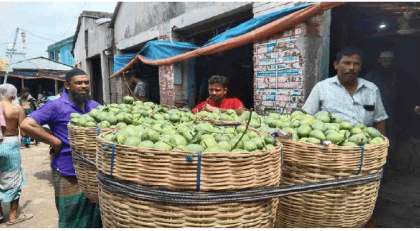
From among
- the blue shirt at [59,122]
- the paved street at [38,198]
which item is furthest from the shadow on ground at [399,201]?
the paved street at [38,198]

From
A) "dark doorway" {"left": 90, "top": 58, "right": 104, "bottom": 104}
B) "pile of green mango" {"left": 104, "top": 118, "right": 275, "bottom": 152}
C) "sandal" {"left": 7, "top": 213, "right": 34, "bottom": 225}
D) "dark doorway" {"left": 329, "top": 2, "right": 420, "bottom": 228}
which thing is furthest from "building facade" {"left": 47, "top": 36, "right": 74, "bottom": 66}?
"pile of green mango" {"left": 104, "top": 118, "right": 275, "bottom": 152}

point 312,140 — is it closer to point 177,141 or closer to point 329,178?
point 329,178

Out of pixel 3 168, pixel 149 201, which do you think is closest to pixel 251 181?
pixel 149 201

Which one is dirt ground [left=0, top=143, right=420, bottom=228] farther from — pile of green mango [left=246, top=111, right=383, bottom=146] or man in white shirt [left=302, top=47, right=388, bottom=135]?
pile of green mango [left=246, top=111, right=383, bottom=146]

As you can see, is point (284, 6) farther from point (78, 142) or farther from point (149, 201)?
point (149, 201)

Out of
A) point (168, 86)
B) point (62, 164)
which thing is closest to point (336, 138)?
point (62, 164)

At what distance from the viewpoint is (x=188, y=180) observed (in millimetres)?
1140

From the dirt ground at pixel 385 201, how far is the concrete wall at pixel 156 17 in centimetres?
388

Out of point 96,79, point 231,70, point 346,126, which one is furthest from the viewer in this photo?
point 96,79

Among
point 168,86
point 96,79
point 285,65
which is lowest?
point 168,86

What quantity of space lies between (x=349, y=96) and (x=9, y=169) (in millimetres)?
4683

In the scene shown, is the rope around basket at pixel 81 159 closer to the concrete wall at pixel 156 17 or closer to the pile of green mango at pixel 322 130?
the pile of green mango at pixel 322 130

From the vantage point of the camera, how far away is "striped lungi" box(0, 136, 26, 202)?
4281 millimetres

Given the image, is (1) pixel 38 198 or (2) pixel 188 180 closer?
(2) pixel 188 180
